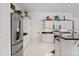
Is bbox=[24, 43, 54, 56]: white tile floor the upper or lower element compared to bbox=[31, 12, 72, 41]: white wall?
lower

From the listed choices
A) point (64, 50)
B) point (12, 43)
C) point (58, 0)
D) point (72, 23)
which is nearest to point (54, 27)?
point (72, 23)

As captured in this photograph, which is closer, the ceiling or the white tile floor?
the white tile floor

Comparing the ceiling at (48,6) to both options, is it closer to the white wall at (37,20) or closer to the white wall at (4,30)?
the white wall at (37,20)

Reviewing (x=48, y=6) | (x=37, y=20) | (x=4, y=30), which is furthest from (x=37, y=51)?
(x=37, y=20)

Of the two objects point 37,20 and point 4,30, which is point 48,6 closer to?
point 37,20

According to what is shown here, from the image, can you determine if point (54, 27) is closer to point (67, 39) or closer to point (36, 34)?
point (36, 34)

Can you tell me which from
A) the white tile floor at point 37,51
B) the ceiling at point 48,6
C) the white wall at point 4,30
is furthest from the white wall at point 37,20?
the white wall at point 4,30

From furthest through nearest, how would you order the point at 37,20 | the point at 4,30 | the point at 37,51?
the point at 37,20 < the point at 37,51 < the point at 4,30

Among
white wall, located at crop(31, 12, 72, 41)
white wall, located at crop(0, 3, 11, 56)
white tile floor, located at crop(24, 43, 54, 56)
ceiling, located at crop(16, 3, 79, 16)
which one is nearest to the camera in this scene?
white wall, located at crop(0, 3, 11, 56)

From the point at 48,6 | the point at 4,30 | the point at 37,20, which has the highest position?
the point at 48,6

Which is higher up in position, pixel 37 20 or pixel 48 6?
pixel 48 6

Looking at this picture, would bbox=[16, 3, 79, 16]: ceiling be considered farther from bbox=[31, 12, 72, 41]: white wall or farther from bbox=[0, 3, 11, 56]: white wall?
bbox=[0, 3, 11, 56]: white wall

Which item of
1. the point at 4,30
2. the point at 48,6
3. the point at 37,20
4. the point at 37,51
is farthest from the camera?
the point at 37,20

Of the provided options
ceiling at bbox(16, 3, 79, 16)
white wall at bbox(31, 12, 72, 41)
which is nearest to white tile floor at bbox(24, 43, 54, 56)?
ceiling at bbox(16, 3, 79, 16)
